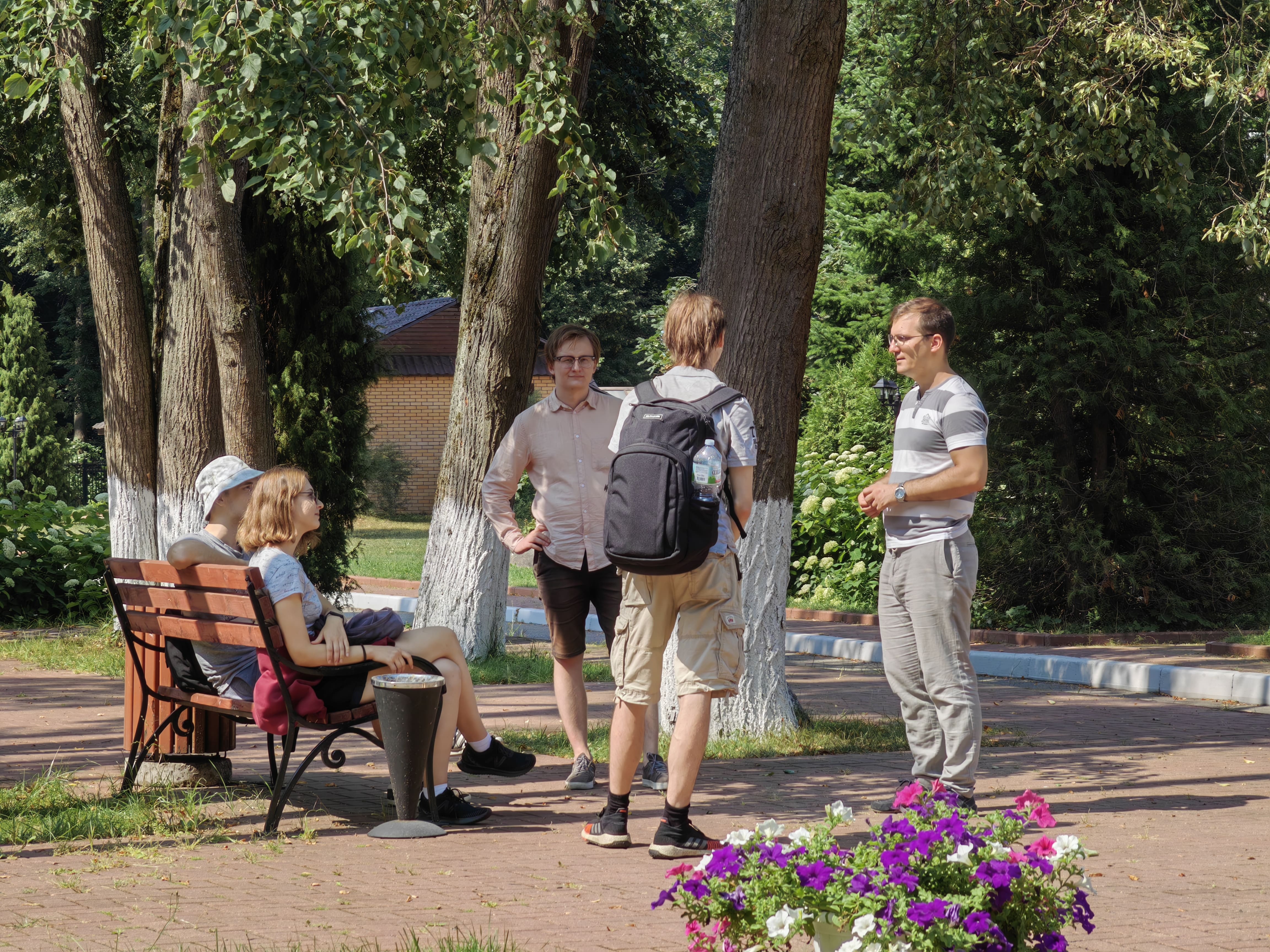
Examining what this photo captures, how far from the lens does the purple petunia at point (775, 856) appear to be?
303cm

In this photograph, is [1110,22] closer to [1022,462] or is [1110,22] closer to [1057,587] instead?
[1022,462]

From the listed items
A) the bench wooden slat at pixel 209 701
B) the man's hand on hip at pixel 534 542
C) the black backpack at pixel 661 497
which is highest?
the black backpack at pixel 661 497

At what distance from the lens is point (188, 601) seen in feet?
18.2

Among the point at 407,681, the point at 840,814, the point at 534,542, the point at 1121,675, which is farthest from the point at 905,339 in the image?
the point at 1121,675

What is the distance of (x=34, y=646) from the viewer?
12.0 metres

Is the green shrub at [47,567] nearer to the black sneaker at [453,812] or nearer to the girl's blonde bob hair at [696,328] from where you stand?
the black sneaker at [453,812]

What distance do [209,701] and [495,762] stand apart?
1.22 metres

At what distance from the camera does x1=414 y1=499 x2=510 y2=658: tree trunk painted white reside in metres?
10.3

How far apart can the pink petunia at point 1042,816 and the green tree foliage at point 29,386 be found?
3563 centimetres

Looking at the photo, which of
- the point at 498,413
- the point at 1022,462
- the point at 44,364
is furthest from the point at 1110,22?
the point at 44,364

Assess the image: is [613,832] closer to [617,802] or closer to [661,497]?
[617,802]

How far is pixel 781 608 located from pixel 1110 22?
6.50 meters

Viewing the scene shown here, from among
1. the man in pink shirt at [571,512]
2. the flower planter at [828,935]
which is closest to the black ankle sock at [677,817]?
the man in pink shirt at [571,512]

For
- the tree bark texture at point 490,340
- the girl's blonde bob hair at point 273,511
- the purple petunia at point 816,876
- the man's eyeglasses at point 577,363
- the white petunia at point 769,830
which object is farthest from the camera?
the tree bark texture at point 490,340
